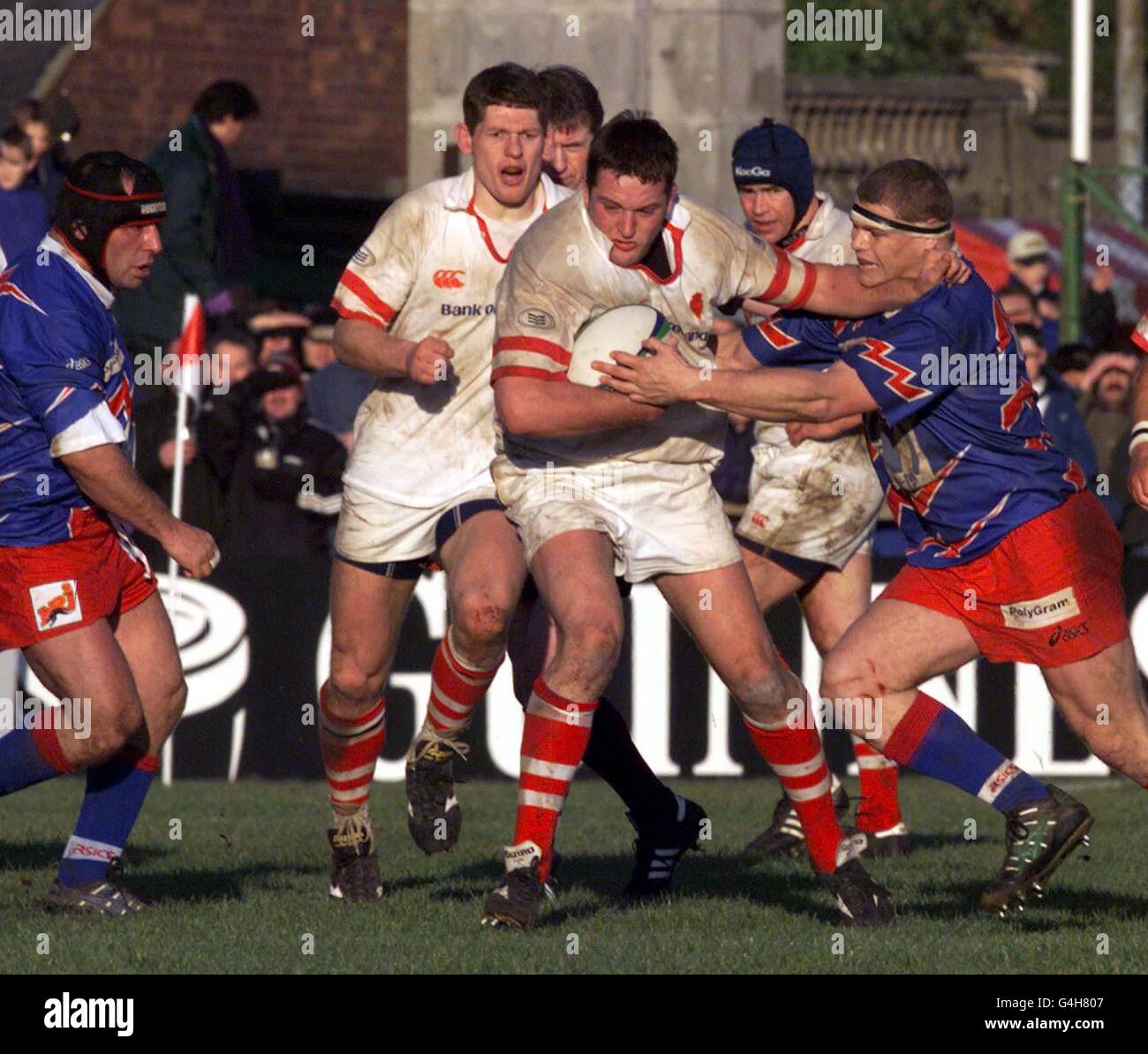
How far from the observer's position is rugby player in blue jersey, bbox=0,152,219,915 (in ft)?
25.4

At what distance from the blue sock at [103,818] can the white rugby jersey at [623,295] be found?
63.3 inches

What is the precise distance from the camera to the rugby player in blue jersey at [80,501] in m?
7.73

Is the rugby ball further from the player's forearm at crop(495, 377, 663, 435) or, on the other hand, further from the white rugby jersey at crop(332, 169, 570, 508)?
the white rugby jersey at crop(332, 169, 570, 508)

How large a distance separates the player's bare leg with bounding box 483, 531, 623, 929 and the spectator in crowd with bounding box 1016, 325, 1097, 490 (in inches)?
232

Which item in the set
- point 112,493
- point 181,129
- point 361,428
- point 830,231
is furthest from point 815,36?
point 112,493

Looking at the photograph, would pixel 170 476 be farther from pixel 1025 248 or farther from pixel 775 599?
pixel 1025 248

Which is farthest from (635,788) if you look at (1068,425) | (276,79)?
(276,79)

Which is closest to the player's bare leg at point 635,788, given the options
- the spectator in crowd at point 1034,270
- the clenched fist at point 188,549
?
the clenched fist at point 188,549

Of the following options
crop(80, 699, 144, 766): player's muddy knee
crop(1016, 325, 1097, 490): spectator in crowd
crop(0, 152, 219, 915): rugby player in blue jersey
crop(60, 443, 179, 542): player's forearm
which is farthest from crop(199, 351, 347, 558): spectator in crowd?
crop(60, 443, 179, 542): player's forearm

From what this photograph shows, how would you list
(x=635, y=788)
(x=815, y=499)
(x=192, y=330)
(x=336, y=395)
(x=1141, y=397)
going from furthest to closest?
1. (x=336, y=395)
2. (x=192, y=330)
3. (x=815, y=499)
4. (x=635, y=788)
5. (x=1141, y=397)

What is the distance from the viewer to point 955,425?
7832 millimetres

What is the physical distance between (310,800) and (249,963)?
4882 millimetres

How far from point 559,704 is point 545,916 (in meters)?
0.79

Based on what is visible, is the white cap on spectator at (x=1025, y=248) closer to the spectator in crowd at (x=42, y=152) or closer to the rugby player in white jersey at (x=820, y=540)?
the spectator in crowd at (x=42, y=152)
